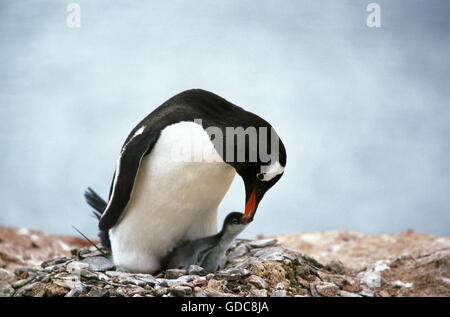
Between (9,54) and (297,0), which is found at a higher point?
(297,0)

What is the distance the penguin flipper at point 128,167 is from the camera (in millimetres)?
1790

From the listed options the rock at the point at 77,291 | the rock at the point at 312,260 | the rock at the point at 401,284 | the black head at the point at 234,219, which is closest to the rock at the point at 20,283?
the rock at the point at 77,291

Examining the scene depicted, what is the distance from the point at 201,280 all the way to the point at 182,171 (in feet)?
1.22

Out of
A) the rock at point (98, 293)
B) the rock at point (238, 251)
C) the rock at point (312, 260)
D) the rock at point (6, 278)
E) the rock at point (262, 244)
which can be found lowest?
the rock at point (98, 293)

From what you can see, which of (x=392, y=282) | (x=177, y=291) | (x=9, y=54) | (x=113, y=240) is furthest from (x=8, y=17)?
(x=392, y=282)

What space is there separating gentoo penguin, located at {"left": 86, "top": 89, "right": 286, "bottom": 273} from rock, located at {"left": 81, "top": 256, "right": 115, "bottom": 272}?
44 mm

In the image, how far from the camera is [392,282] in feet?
6.63

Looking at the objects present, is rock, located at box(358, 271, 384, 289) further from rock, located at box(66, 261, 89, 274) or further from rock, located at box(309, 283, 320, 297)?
rock, located at box(66, 261, 89, 274)

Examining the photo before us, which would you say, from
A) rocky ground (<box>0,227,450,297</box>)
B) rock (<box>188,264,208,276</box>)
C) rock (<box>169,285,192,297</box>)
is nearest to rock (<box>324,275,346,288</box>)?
rocky ground (<box>0,227,450,297</box>)

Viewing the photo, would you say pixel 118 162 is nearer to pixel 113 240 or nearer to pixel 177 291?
pixel 113 240

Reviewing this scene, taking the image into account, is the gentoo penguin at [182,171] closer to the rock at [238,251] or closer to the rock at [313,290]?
the rock at [238,251]

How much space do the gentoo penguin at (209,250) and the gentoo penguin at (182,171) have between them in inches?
1.9
